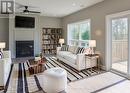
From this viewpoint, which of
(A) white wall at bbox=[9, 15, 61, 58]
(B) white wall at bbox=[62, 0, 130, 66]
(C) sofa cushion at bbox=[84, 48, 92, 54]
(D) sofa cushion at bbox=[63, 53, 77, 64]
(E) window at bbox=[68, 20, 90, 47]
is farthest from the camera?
(A) white wall at bbox=[9, 15, 61, 58]

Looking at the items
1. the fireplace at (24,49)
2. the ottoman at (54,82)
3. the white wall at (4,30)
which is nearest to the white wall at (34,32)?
the fireplace at (24,49)

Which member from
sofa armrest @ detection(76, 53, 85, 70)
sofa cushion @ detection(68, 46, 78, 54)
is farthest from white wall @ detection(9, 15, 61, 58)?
sofa armrest @ detection(76, 53, 85, 70)

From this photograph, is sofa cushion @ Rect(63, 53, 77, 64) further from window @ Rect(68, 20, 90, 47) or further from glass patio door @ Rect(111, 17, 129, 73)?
window @ Rect(68, 20, 90, 47)

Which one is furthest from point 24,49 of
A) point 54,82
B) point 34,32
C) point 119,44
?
point 119,44

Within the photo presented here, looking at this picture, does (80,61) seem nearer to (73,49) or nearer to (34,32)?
(73,49)

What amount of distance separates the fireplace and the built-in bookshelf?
117cm

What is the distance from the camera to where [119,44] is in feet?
14.8

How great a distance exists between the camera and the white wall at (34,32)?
24.3ft

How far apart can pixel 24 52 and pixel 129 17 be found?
5.96m


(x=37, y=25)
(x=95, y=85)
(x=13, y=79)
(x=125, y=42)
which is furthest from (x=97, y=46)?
(x=37, y=25)

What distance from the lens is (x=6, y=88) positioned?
3.25 metres

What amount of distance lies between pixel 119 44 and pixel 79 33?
3167 millimetres

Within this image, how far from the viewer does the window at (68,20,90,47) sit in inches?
261

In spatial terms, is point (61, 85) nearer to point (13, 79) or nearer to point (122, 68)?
point (13, 79)
